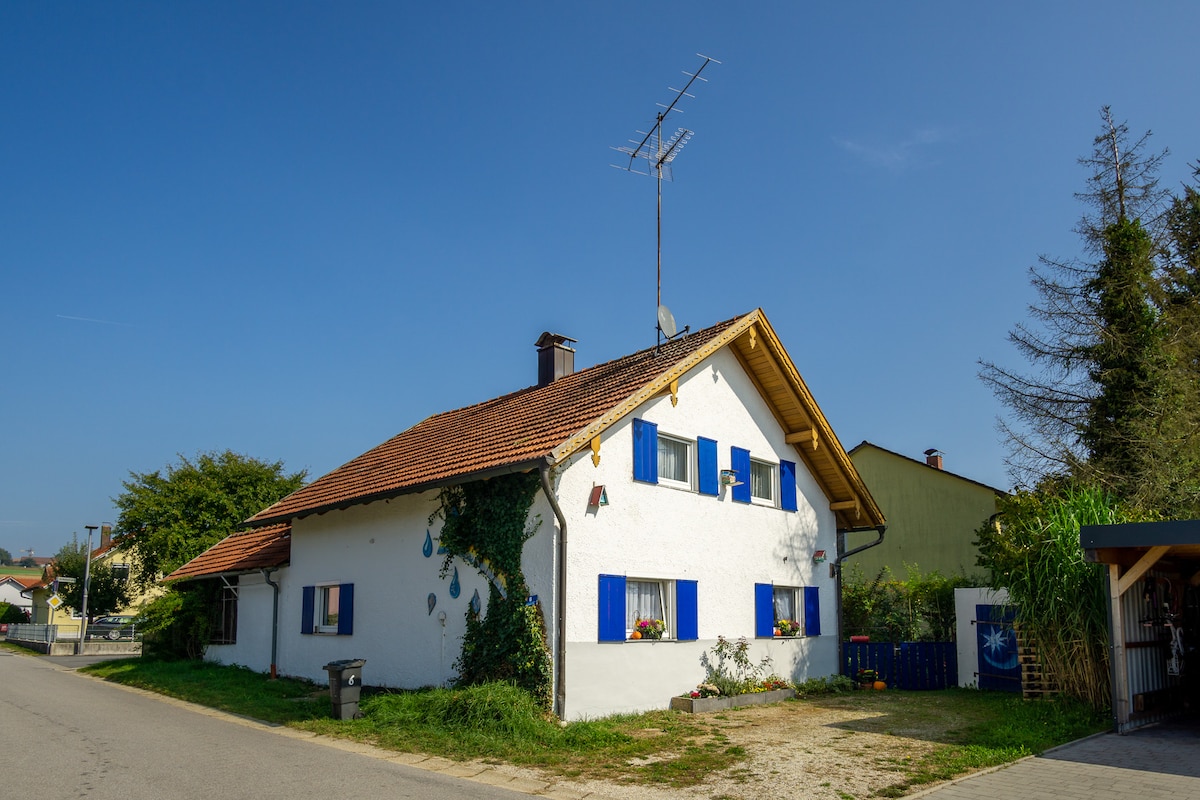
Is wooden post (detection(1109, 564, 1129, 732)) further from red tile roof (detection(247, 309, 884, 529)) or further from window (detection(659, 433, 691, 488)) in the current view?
red tile roof (detection(247, 309, 884, 529))

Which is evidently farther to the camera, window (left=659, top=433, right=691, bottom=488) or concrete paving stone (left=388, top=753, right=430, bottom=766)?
window (left=659, top=433, right=691, bottom=488)

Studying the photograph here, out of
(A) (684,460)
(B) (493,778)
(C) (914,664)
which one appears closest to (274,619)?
(A) (684,460)

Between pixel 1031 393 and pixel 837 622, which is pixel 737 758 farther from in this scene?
pixel 1031 393

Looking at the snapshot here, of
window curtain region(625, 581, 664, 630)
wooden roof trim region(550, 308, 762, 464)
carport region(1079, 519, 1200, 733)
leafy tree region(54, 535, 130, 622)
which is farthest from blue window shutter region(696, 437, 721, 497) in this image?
leafy tree region(54, 535, 130, 622)

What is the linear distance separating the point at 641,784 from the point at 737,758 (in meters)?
1.70

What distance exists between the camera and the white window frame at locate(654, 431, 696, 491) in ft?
51.1

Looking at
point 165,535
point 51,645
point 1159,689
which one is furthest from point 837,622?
point 51,645

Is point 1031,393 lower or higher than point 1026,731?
higher

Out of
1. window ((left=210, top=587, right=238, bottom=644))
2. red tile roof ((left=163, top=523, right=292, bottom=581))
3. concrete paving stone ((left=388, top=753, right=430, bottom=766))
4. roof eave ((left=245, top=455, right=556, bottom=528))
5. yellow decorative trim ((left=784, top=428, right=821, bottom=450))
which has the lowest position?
concrete paving stone ((left=388, top=753, right=430, bottom=766))

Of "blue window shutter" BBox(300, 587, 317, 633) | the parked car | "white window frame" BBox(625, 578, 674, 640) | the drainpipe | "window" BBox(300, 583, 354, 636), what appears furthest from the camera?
the parked car

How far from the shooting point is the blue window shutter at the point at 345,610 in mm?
16812

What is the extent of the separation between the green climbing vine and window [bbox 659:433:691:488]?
119 inches

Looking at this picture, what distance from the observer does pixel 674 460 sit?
52.3 feet

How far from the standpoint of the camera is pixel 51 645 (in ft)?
114
